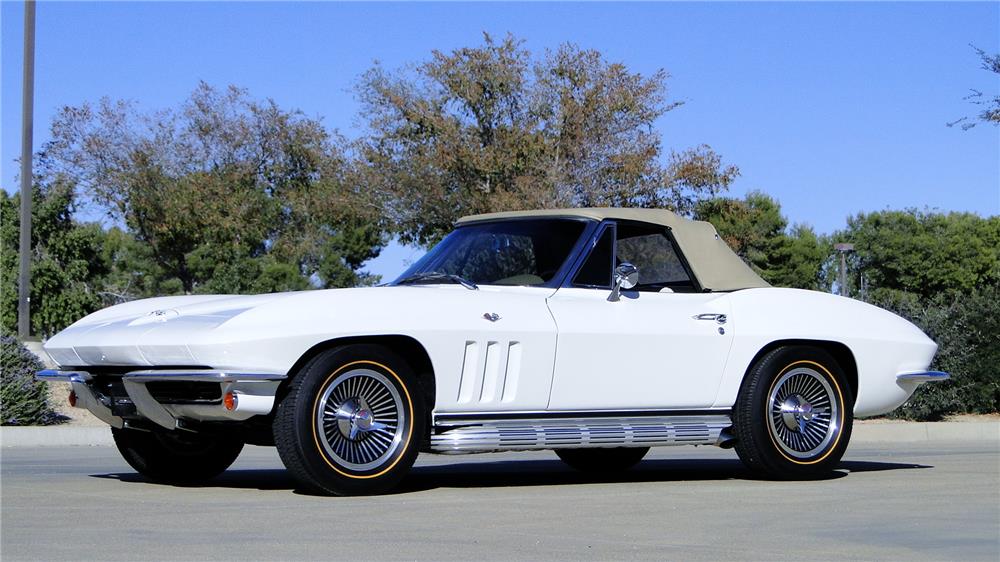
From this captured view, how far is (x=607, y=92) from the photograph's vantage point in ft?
112


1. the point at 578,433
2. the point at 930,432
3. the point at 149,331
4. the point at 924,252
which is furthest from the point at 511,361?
the point at 924,252

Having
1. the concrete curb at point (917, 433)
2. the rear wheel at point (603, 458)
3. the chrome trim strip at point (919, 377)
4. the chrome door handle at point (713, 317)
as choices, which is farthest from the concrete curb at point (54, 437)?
the chrome trim strip at point (919, 377)

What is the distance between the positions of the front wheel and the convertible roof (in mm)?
621

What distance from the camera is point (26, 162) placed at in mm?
21547

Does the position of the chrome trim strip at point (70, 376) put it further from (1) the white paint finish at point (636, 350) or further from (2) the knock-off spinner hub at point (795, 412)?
(2) the knock-off spinner hub at point (795, 412)

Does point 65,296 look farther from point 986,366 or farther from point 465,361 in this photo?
point 465,361

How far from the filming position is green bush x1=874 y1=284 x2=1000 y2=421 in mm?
18016

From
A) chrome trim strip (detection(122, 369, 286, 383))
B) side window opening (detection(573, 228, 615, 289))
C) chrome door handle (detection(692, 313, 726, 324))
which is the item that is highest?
side window opening (detection(573, 228, 615, 289))

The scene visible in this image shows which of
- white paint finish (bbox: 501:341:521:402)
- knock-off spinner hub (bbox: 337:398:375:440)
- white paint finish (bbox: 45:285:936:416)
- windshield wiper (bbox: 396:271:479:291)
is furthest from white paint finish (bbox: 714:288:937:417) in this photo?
knock-off spinner hub (bbox: 337:398:375:440)

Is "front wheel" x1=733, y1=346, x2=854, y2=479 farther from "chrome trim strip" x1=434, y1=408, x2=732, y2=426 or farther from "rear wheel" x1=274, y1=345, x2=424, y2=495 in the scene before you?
"rear wheel" x1=274, y1=345, x2=424, y2=495

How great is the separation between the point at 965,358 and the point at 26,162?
14511 mm

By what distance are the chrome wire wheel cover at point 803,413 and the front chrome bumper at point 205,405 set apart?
3315 millimetres

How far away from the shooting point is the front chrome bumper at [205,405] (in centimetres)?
670

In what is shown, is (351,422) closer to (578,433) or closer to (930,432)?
(578,433)
